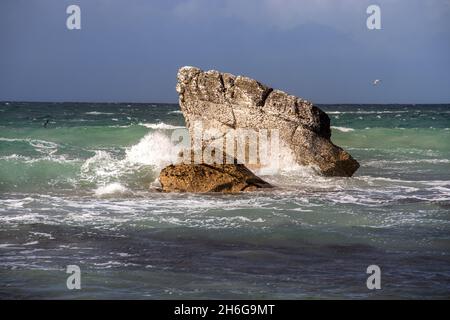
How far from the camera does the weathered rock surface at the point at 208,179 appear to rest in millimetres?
15227

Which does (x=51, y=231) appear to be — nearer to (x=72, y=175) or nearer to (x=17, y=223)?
(x=17, y=223)

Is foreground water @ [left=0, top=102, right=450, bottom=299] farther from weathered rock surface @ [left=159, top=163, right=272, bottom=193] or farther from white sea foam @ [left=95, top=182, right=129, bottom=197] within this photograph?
weathered rock surface @ [left=159, top=163, right=272, bottom=193]

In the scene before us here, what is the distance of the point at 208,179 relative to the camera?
15.3 meters

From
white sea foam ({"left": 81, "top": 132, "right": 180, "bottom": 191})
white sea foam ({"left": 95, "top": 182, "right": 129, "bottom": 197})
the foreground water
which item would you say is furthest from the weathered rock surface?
white sea foam ({"left": 81, "top": 132, "right": 180, "bottom": 191})

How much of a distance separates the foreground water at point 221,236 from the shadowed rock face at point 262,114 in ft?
2.08

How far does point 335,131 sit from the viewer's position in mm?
42469

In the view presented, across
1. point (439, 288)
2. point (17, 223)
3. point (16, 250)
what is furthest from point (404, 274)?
point (17, 223)

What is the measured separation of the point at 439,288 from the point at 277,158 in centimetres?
1017

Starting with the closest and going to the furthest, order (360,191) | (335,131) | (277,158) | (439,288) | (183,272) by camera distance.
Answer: (439,288) → (183,272) → (360,191) → (277,158) → (335,131)

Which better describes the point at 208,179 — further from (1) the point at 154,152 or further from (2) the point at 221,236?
(1) the point at 154,152

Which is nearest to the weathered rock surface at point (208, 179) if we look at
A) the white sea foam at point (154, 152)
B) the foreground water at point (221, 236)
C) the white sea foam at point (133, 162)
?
the foreground water at point (221, 236)

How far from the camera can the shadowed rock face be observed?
18.0 metres

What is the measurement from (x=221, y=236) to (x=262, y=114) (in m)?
7.76

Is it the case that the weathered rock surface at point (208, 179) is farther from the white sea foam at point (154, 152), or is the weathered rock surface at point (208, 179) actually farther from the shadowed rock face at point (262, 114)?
the white sea foam at point (154, 152)
